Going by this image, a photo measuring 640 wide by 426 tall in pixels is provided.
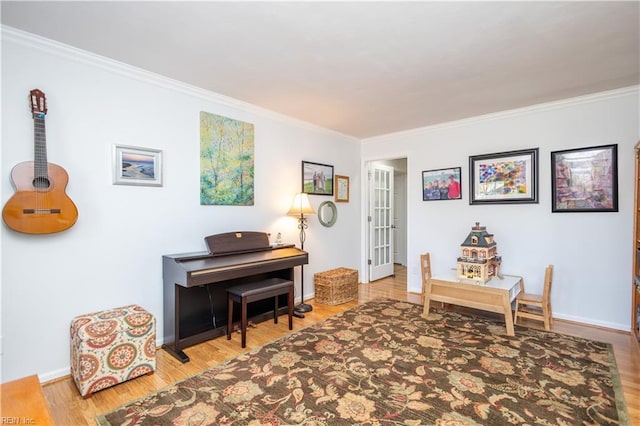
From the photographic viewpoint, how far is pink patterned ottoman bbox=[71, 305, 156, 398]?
6.82 ft

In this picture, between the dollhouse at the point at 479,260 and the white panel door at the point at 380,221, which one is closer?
the dollhouse at the point at 479,260

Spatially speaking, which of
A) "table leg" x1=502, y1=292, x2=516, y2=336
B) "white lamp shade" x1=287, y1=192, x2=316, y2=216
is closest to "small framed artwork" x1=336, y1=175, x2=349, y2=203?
"white lamp shade" x1=287, y1=192, x2=316, y2=216

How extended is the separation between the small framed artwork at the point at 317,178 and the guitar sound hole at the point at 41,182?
8.74 feet

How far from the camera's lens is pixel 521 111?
12.2 feet

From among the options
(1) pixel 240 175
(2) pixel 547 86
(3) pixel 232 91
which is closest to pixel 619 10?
(2) pixel 547 86

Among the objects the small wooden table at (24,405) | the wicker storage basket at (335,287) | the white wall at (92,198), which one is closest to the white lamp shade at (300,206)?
the white wall at (92,198)

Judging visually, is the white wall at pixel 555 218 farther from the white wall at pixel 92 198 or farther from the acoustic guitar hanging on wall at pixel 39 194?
the acoustic guitar hanging on wall at pixel 39 194

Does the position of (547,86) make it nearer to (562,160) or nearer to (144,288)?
(562,160)

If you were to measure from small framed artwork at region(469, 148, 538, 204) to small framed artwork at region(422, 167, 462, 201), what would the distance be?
181 mm

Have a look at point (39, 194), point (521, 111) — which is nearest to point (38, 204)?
point (39, 194)

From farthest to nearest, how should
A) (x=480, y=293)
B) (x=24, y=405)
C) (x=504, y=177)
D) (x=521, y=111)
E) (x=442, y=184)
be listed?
1. (x=442, y=184)
2. (x=504, y=177)
3. (x=521, y=111)
4. (x=480, y=293)
5. (x=24, y=405)

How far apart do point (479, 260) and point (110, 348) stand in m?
3.40

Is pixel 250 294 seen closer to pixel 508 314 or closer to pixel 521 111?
pixel 508 314

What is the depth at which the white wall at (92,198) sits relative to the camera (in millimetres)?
2152
